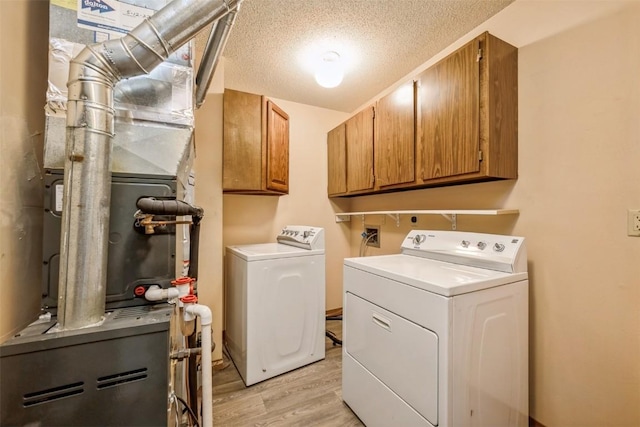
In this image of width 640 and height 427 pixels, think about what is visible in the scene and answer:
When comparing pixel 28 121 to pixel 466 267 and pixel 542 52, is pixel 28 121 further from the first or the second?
pixel 542 52

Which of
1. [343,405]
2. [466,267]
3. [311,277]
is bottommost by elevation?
[343,405]

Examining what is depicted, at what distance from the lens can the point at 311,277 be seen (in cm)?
210

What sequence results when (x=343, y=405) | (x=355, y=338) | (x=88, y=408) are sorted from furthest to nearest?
(x=343, y=405)
(x=355, y=338)
(x=88, y=408)

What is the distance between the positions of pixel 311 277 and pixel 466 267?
1.14 m

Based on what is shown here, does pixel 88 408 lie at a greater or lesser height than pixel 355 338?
greater

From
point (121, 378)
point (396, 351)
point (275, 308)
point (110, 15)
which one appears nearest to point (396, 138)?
point (396, 351)

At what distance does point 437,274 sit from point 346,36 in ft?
5.79

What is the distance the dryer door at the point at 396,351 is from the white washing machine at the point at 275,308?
542mm

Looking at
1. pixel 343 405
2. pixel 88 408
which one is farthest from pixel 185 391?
pixel 343 405

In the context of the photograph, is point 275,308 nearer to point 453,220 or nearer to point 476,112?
point 453,220

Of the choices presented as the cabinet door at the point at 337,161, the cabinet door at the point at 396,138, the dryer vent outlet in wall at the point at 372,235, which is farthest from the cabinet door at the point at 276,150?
the dryer vent outlet in wall at the point at 372,235

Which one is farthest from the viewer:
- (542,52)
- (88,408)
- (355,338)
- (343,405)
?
(343,405)

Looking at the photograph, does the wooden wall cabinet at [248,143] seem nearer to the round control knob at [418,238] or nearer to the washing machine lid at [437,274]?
the washing machine lid at [437,274]

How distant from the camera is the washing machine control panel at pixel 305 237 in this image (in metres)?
2.15
